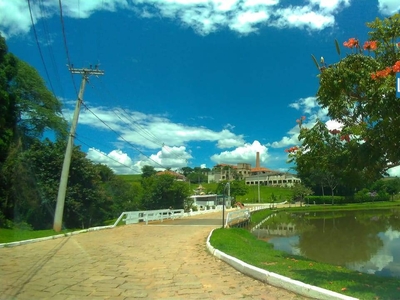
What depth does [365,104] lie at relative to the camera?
7.54 m

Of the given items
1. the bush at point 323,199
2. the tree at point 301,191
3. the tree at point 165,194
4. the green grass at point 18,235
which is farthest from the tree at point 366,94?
the bush at point 323,199

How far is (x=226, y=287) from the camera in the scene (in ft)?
23.0

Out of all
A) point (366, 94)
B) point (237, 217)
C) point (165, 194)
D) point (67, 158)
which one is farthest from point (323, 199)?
point (366, 94)

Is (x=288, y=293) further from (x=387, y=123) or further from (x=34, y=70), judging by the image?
(x=34, y=70)

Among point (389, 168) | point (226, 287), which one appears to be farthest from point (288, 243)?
point (226, 287)

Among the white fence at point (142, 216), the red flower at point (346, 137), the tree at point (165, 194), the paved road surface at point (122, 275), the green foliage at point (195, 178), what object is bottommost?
the paved road surface at point (122, 275)

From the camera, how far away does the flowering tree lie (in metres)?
6.77

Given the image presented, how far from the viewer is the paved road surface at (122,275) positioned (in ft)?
21.4

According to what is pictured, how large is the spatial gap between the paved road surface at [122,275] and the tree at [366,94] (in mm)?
3369

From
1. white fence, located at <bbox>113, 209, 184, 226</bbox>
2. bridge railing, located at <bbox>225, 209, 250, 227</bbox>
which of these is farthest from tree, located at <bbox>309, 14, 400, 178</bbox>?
white fence, located at <bbox>113, 209, 184, 226</bbox>

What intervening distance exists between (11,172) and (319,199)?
62.2 meters

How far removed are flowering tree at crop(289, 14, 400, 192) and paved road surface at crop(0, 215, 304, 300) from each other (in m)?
3.36

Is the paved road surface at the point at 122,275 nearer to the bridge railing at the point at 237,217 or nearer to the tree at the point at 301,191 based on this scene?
the bridge railing at the point at 237,217

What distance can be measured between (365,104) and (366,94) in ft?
1.36
